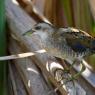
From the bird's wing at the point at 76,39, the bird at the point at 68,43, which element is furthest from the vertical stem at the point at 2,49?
the bird's wing at the point at 76,39

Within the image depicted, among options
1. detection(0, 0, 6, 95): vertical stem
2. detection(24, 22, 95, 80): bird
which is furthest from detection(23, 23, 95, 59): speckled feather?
detection(0, 0, 6, 95): vertical stem

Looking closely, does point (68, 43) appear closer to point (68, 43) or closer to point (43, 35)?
point (68, 43)

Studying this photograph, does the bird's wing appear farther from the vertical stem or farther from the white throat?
the vertical stem

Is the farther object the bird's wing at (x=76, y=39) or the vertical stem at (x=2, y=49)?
the vertical stem at (x=2, y=49)

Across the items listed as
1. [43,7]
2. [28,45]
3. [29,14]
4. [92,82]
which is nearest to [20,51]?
[28,45]

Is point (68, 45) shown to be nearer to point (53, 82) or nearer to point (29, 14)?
point (53, 82)

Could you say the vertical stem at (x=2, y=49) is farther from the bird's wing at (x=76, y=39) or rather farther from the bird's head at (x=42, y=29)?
the bird's wing at (x=76, y=39)
